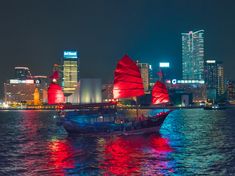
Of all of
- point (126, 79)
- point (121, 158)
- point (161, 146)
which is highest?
point (126, 79)

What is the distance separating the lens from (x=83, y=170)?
32688mm

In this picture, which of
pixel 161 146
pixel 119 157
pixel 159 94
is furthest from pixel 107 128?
pixel 119 157

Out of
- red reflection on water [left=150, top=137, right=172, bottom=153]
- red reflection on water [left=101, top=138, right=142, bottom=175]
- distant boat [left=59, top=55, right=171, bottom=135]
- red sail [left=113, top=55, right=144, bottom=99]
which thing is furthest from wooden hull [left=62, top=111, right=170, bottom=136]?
red reflection on water [left=150, top=137, right=172, bottom=153]

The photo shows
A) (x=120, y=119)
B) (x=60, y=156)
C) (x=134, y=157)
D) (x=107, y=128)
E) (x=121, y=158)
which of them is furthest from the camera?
(x=120, y=119)

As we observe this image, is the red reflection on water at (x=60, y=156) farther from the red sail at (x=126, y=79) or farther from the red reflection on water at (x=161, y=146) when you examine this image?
the red sail at (x=126, y=79)

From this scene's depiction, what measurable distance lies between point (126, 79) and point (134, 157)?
28005 mm

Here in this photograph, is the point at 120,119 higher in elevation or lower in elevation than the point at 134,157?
higher

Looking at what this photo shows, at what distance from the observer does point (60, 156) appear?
1598 inches

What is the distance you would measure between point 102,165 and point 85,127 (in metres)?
27.0

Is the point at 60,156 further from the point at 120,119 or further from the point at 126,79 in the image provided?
the point at 126,79

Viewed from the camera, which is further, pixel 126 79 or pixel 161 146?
pixel 126 79

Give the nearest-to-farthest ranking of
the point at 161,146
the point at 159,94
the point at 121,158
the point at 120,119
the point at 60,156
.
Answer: the point at 121,158 < the point at 60,156 < the point at 161,146 < the point at 120,119 < the point at 159,94

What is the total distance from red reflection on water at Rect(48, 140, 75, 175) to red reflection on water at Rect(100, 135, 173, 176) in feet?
10.2

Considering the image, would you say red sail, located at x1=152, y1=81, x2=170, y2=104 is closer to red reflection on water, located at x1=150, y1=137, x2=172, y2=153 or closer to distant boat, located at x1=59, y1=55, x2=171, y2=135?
distant boat, located at x1=59, y1=55, x2=171, y2=135
